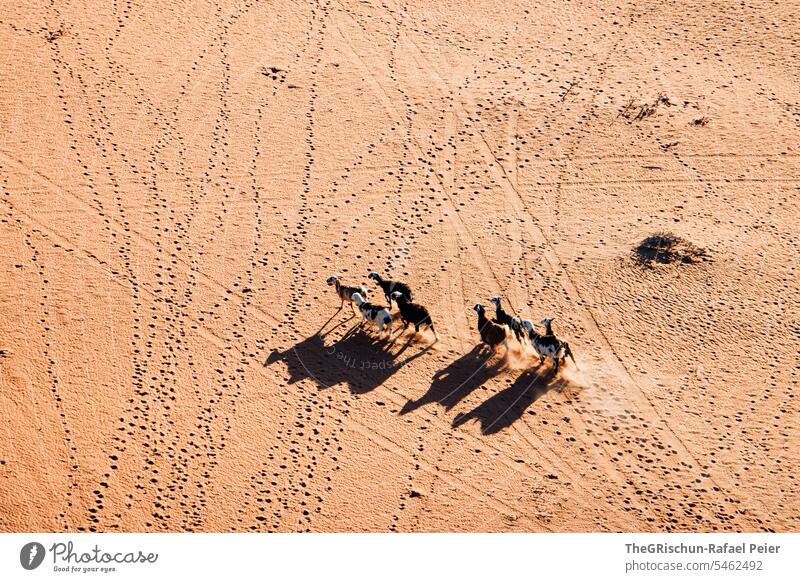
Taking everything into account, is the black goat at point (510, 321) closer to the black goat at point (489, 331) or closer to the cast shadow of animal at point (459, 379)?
the black goat at point (489, 331)

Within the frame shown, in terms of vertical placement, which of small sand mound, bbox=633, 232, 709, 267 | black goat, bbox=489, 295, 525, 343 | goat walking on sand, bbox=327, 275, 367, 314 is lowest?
black goat, bbox=489, 295, 525, 343

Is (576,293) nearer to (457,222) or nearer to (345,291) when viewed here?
(457,222)

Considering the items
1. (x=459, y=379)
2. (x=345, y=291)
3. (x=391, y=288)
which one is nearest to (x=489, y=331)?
(x=459, y=379)

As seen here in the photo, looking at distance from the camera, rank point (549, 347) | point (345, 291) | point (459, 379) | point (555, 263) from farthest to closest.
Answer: point (555, 263), point (345, 291), point (459, 379), point (549, 347)

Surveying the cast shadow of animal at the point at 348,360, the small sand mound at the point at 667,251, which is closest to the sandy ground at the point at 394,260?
the cast shadow of animal at the point at 348,360

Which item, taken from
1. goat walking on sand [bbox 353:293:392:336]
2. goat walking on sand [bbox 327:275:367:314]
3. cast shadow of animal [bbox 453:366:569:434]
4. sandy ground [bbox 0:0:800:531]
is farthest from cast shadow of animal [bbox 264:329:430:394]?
cast shadow of animal [bbox 453:366:569:434]

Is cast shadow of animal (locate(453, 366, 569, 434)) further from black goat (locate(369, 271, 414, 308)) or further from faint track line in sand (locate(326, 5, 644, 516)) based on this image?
black goat (locate(369, 271, 414, 308))
